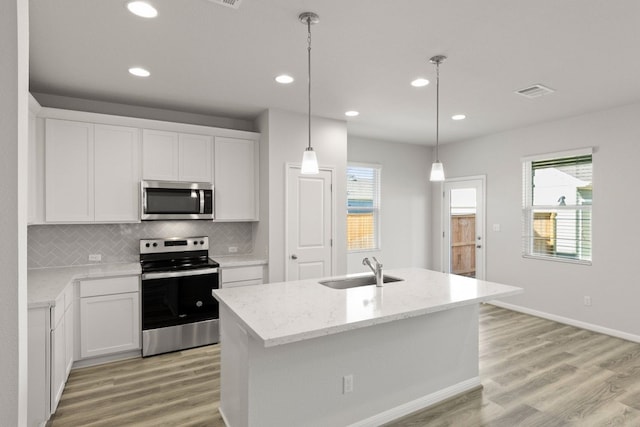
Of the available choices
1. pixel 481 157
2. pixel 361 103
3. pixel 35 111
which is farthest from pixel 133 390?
pixel 481 157

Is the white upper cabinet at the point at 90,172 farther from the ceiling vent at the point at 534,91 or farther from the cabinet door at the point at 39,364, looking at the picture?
the ceiling vent at the point at 534,91

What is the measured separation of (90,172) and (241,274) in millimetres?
1820

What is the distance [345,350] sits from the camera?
227cm

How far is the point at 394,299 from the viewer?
2275 mm

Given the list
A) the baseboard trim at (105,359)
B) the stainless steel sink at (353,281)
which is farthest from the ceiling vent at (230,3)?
the baseboard trim at (105,359)

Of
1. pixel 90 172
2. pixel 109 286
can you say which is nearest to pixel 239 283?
pixel 109 286

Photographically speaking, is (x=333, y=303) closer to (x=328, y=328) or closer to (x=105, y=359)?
(x=328, y=328)

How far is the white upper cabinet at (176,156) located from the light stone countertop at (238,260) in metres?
0.94

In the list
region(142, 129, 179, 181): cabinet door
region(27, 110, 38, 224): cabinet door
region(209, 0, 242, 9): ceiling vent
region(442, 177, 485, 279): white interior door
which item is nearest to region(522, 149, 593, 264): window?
region(442, 177, 485, 279): white interior door

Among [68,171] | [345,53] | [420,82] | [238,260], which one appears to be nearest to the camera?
[345,53]

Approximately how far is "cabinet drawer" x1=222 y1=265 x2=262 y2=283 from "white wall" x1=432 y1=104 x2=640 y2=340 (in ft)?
11.9

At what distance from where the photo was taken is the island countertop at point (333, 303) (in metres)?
1.76

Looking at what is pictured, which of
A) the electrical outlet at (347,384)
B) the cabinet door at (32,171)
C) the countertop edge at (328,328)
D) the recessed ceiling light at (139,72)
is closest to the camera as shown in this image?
the countertop edge at (328,328)

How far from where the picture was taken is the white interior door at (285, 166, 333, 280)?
420 centimetres
